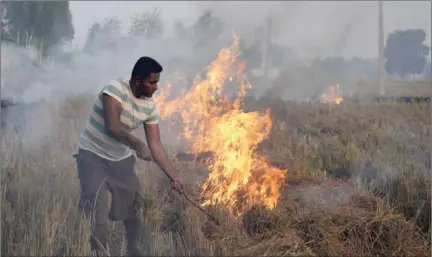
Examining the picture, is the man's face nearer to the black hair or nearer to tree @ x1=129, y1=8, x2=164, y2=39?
the black hair

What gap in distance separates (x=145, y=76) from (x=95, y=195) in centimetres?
104

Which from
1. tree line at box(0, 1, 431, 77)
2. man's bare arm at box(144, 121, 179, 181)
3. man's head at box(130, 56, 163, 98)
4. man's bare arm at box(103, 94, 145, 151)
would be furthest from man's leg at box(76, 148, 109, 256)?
tree line at box(0, 1, 431, 77)

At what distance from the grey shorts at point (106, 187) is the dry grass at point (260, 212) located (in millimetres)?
148

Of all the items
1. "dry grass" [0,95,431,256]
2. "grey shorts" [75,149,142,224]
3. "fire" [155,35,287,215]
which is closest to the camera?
"dry grass" [0,95,431,256]

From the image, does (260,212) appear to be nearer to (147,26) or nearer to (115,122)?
(115,122)

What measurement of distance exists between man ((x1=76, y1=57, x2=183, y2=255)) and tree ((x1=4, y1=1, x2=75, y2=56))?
4056mm

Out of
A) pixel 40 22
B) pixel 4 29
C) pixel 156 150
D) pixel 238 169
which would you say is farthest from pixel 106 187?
pixel 40 22

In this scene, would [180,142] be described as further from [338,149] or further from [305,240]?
[305,240]

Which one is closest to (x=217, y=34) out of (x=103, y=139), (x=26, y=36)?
(x=26, y=36)

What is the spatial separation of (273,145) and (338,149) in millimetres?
1391

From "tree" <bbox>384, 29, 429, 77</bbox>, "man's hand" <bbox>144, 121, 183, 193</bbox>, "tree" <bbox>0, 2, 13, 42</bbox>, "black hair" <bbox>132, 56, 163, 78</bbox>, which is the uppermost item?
"tree" <bbox>384, 29, 429, 77</bbox>

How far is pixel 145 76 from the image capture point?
3496mm

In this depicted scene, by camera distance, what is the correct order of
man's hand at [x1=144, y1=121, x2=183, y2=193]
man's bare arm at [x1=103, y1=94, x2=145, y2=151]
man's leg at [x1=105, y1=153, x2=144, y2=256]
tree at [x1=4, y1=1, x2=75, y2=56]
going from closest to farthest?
man's bare arm at [x1=103, y1=94, x2=145, y2=151] → man's leg at [x1=105, y1=153, x2=144, y2=256] → man's hand at [x1=144, y1=121, x2=183, y2=193] → tree at [x1=4, y1=1, x2=75, y2=56]

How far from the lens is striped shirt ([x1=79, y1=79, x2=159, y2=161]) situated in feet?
11.6
